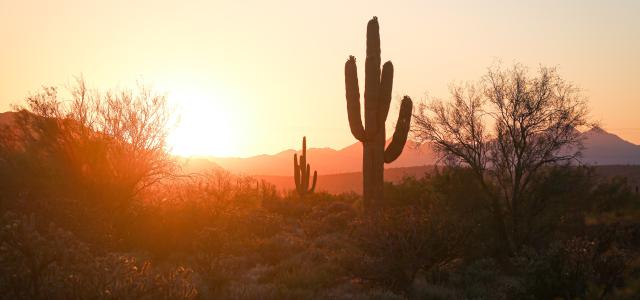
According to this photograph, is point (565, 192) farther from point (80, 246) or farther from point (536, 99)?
point (80, 246)

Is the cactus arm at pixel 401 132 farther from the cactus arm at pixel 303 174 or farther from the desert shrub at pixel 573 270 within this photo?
the cactus arm at pixel 303 174

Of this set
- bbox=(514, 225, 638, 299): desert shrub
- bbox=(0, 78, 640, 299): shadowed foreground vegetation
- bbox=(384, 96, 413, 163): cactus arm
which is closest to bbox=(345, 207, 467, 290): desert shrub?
bbox=(0, 78, 640, 299): shadowed foreground vegetation

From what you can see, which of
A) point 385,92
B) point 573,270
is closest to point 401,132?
point 385,92

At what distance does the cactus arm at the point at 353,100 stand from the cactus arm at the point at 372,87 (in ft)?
0.72

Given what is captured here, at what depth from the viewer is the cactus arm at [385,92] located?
16.9 m

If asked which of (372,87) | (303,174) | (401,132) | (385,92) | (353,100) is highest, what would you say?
(372,87)

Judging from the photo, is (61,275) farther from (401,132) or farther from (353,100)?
(401,132)

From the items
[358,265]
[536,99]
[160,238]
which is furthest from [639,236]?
[160,238]

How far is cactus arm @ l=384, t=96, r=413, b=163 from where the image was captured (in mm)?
17469

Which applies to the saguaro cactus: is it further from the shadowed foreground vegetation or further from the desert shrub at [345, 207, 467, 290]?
the desert shrub at [345, 207, 467, 290]

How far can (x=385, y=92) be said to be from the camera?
1695 cm

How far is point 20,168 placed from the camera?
18.1 metres

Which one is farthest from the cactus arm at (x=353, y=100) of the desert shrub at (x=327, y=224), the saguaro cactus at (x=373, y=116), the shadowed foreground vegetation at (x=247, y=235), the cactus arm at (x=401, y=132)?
the desert shrub at (x=327, y=224)

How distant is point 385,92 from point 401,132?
1.39 meters
